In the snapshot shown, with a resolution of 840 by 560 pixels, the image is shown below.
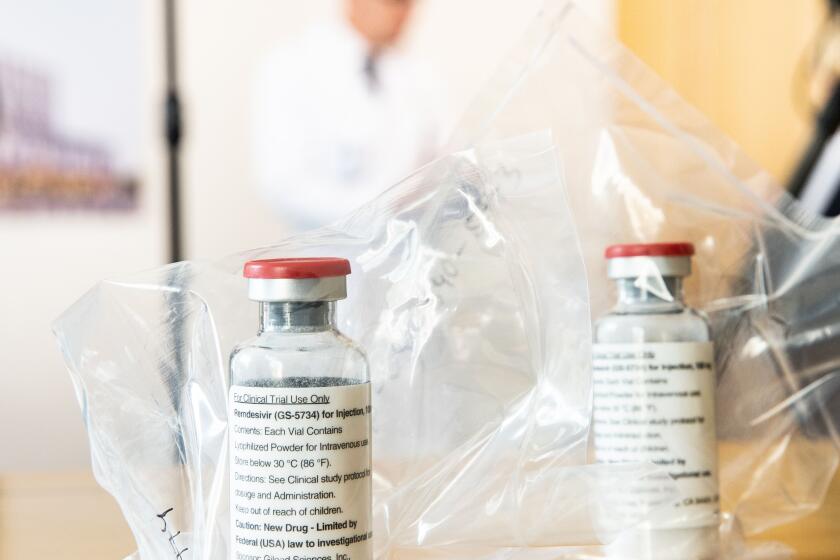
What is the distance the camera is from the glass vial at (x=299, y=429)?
42 cm

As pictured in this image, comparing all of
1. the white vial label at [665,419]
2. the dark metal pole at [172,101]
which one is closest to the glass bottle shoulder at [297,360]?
the white vial label at [665,419]

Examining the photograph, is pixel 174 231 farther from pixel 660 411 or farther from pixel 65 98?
pixel 660 411

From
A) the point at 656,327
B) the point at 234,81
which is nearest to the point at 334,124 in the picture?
the point at 234,81

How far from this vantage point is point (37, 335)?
141cm

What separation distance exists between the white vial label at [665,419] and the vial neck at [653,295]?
0.08 feet

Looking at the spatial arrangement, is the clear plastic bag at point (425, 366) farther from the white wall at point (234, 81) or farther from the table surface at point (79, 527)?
the white wall at point (234, 81)

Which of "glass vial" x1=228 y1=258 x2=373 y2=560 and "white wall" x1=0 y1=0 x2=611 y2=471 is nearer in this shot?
"glass vial" x1=228 y1=258 x2=373 y2=560

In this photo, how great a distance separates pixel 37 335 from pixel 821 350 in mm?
1138

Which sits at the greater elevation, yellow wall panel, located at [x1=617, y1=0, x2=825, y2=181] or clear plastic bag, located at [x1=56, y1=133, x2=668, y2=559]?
yellow wall panel, located at [x1=617, y1=0, x2=825, y2=181]

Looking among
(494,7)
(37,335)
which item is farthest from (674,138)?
(37,335)

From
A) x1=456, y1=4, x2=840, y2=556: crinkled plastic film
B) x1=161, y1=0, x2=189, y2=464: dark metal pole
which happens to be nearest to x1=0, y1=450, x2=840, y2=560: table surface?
x1=456, y1=4, x2=840, y2=556: crinkled plastic film

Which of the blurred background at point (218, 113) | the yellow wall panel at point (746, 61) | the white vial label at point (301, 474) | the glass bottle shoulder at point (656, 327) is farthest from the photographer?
the blurred background at point (218, 113)

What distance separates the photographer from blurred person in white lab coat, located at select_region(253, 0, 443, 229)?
1.47 metres

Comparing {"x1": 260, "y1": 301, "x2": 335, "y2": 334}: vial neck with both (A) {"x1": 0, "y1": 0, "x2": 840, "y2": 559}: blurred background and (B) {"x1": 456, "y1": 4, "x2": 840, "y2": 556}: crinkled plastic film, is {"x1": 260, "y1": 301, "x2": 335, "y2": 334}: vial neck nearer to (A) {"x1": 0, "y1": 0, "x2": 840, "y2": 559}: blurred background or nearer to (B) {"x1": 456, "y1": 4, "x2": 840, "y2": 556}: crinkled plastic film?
(B) {"x1": 456, "y1": 4, "x2": 840, "y2": 556}: crinkled plastic film
